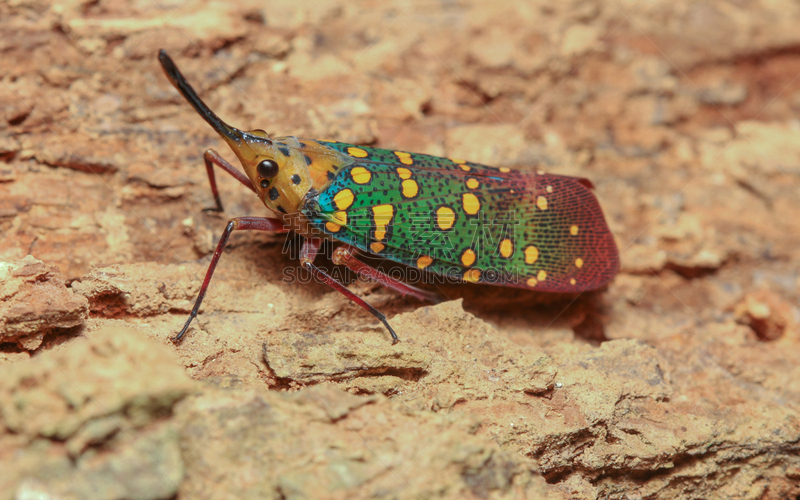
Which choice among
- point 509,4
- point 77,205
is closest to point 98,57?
point 77,205

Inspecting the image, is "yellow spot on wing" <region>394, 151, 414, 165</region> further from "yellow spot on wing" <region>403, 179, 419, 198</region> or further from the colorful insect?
"yellow spot on wing" <region>403, 179, 419, 198</region>

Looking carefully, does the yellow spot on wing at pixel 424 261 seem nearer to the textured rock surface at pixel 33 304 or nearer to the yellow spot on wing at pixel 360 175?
the yellow spot on wing at pixel 360 175

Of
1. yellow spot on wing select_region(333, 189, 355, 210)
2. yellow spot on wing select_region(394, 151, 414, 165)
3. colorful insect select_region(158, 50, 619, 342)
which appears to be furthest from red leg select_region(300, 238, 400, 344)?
yellow spot on wing select_region(394, 151, 414, 165)

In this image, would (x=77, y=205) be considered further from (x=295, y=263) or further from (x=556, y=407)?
(x=556, y=407)

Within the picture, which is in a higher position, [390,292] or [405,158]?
[405,158]

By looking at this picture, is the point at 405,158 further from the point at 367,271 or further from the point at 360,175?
the point at 367,271

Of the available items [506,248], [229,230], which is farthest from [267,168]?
[506,248]

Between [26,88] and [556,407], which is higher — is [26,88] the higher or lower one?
the higher one
